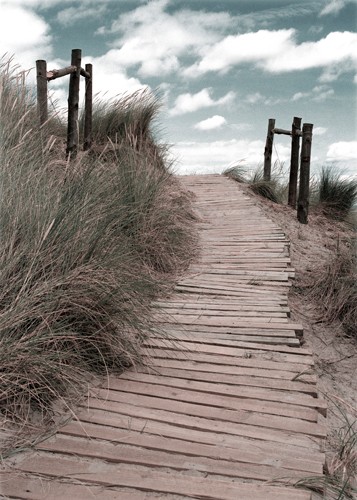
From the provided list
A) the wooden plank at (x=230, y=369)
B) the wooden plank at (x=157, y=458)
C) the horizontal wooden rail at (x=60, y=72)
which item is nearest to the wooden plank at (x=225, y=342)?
the wooden plank at (x=230, y=369)

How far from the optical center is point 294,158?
348 inches

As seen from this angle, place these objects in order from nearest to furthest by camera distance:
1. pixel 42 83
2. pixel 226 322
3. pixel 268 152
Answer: pixel 226 322, pixel 42 83, pixel 268 152

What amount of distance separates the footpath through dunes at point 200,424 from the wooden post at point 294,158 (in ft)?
17.1

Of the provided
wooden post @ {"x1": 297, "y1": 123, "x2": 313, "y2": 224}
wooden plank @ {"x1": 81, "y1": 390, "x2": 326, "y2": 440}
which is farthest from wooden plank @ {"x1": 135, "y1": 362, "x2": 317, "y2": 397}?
wooden post @ {"x1": 297, "y1": 123, "x2": 313, "y2": 224}

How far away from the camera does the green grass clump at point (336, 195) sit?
9406mm

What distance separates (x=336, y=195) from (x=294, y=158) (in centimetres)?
121

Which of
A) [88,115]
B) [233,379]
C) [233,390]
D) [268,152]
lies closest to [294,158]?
[268,152]

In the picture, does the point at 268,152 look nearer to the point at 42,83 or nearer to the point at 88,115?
the point at 88,115

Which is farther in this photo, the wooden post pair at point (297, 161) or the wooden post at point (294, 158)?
the wooden post at point (294, 158)

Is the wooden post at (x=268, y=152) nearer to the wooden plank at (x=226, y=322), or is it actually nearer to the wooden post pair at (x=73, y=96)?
the wooden post pair at (x=73, y=96)

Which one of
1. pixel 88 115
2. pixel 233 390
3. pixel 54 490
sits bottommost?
pixel 54 490

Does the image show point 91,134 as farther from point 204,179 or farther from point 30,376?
point 30,376

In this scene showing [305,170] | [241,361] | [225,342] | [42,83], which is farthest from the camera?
[305,170]

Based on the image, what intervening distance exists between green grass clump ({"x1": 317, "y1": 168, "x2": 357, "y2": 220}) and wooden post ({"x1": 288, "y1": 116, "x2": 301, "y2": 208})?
727 mm
